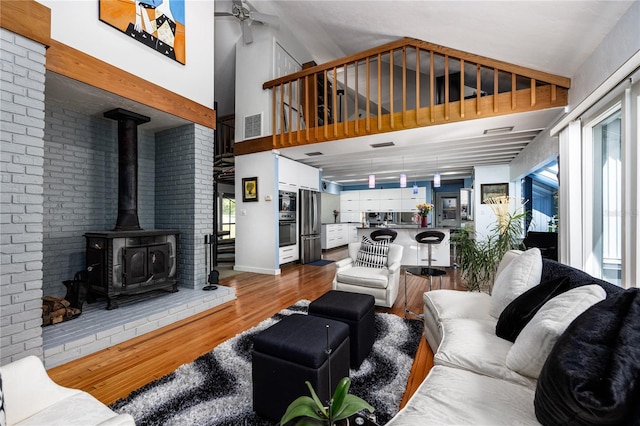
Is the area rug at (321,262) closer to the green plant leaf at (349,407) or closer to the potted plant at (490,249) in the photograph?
the potted plant at (490,249)

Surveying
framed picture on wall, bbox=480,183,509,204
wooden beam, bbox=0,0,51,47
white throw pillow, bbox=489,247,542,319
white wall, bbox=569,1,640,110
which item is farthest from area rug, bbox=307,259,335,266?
wooden beam, bbox=0,0,51,47

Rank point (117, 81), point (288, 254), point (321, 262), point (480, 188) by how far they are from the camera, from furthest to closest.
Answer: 1. point (480, 188)
2. point (321, 262)
3. point (288, 254)
4. point (117, 81)

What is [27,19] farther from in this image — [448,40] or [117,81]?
[448,40]

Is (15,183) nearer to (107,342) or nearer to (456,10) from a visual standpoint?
(107,342)

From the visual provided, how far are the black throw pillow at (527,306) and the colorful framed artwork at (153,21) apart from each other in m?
4.25

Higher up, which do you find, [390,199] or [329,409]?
[390,199]

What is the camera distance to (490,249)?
3.21m

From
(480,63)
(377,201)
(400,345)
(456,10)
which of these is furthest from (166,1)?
(377,201)

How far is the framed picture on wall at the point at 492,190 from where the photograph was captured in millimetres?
6852

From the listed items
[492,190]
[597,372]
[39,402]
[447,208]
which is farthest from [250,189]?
[447,208]

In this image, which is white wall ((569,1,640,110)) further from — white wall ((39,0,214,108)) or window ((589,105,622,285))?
white wall ((39,0,214,108))

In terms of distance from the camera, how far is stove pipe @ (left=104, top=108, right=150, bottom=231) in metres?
3.16

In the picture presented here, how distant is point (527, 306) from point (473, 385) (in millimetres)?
629

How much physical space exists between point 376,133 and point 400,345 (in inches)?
123
